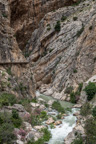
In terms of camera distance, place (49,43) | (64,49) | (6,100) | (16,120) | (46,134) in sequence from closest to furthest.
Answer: (16,120) < (46,134) < (6,100) < (64,49) < (49,43)

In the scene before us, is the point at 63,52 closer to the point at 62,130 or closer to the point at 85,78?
the point at 85,78

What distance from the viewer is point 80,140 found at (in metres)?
12.3

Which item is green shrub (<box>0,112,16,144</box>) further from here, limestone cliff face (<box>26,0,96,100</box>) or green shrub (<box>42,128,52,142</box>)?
limestone cliff face (<box>26,0,96,100</box>)

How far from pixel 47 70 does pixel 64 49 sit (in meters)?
7.17

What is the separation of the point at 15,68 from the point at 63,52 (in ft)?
61.7

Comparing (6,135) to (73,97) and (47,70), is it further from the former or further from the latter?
(47,70)

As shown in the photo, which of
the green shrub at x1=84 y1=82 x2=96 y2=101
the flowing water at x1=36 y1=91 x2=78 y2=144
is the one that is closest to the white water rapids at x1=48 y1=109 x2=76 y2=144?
the flowing water at x1=36 y1=91 x2=78 y2=144

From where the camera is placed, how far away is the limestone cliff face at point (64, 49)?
106ft

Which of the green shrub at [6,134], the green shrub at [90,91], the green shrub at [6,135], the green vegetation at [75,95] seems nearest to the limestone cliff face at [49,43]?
the green vegetation at [75,95]

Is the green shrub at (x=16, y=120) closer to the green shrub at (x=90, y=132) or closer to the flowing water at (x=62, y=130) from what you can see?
the flowing water at (x=62, y=130)

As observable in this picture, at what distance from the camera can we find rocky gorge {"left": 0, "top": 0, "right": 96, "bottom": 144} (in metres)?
15.0

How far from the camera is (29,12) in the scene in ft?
177

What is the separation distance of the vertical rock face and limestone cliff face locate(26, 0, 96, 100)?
2.80 metres

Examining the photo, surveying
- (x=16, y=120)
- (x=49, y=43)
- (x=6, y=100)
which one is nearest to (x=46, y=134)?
(x=16, y=120)
